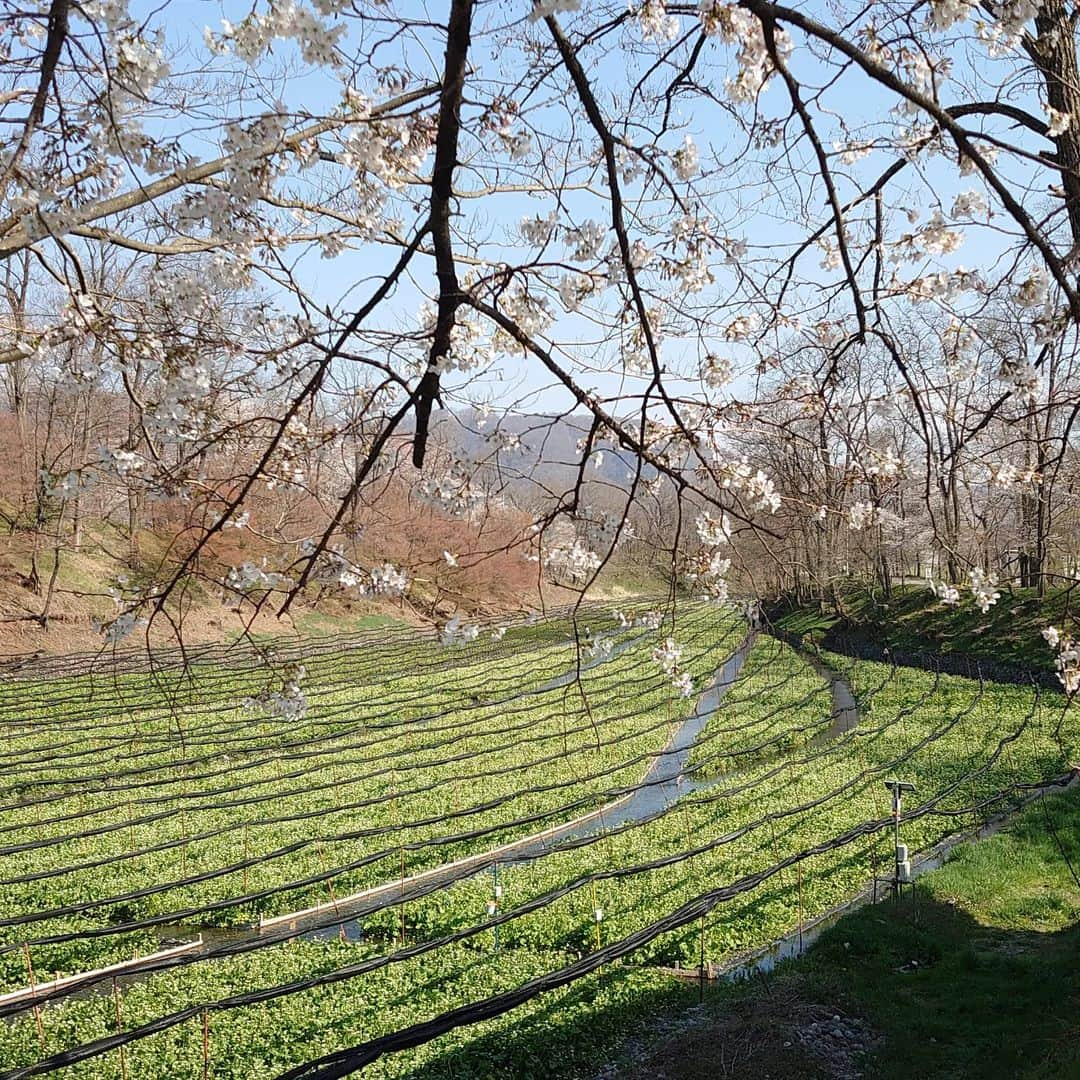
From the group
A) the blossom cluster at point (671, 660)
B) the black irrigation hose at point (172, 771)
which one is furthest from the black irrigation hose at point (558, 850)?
Result: the black irrigation hose at point (172, 771)

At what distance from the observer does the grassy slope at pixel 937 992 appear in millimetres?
5391

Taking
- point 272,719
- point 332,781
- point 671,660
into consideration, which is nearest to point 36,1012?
point 671,660

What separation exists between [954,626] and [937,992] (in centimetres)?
1682

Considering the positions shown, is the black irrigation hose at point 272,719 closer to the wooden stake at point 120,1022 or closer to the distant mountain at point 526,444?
the wooden stake at point 120,1022

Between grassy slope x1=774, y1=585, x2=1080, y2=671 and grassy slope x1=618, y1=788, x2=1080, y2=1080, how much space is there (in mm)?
7937

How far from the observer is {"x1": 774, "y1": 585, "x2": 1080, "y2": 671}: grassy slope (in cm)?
1813

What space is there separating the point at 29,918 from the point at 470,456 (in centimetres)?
498

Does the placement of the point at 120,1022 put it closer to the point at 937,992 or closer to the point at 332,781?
the point at 937,992

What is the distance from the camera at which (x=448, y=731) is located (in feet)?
47.0

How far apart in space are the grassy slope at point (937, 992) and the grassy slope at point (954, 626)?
7.94 meters

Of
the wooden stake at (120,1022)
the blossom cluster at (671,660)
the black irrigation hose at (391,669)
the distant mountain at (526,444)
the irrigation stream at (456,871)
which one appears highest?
the distant mountain at (526,444)

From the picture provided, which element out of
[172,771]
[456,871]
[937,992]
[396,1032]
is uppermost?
[396,1032]

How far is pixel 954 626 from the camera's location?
70.8 feet

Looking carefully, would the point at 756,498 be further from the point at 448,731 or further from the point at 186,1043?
the point at 448,731
